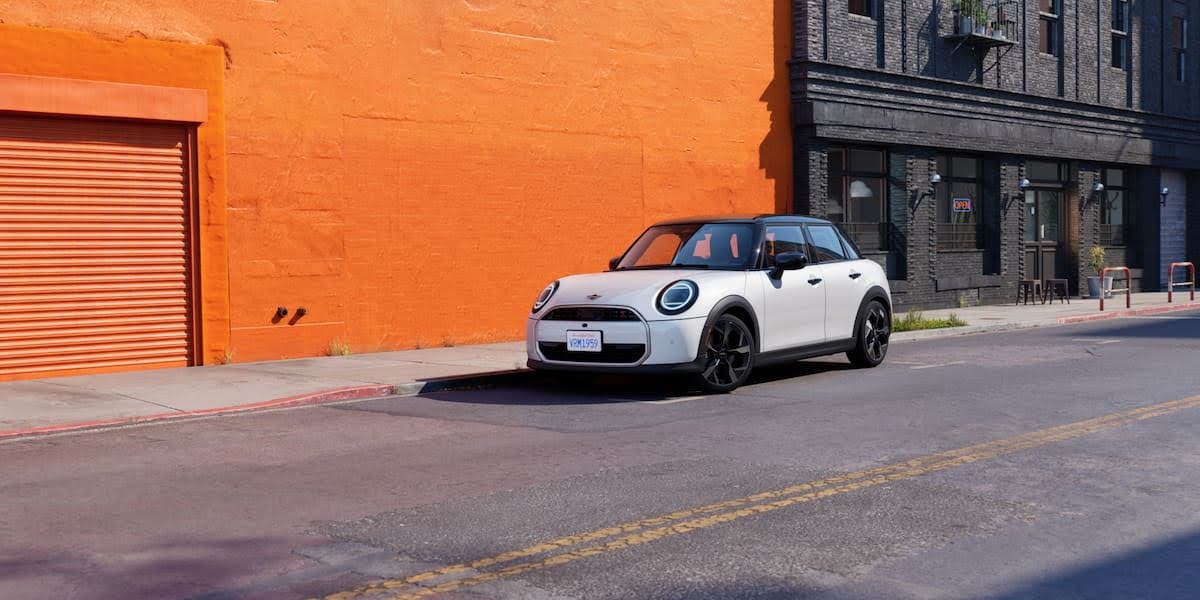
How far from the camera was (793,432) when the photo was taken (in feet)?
30.1

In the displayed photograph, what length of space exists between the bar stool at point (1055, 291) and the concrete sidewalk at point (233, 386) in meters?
14.8

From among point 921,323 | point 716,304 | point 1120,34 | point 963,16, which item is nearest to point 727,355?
point 716,304

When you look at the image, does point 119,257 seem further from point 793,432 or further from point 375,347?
point 793,432

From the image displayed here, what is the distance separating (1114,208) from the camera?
31703mm

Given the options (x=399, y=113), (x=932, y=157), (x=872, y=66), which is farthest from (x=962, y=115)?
(x=399, y=113)

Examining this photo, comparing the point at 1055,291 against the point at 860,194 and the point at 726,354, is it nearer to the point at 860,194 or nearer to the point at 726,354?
the point at 860,194

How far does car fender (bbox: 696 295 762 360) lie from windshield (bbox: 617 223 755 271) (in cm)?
51

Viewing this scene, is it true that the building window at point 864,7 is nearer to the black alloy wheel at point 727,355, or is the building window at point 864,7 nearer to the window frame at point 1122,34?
the window frame at point 1122,34

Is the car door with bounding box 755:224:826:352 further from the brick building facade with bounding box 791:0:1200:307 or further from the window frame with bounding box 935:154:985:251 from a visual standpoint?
the window frame with bounding box 935:154:985:251

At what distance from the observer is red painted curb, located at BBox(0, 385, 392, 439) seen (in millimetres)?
9770

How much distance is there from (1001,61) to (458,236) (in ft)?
48.4

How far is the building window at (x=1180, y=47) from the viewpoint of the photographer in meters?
33.0

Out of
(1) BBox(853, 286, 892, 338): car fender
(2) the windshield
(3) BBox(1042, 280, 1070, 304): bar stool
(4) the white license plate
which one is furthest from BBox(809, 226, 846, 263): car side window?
(3) BBox(1042, 280, 1070, 304): bar stool

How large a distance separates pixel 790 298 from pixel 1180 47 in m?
25.6
